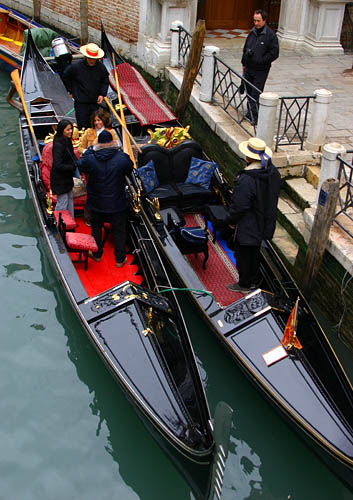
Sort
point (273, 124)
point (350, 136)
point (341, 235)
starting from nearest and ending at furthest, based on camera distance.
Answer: point (341, 235) < point (273, 124) < point (350, 136)

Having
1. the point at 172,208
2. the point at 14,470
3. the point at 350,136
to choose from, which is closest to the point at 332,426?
the point at 14,470

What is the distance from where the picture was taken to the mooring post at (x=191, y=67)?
6574 mm

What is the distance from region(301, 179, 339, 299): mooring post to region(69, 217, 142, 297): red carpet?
1274mm

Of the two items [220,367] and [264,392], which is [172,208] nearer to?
[220,367]

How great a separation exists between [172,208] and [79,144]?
1.08m

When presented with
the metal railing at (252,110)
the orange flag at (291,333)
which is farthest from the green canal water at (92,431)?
the metal railing at (252,110)

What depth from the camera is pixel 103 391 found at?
4.09 metres

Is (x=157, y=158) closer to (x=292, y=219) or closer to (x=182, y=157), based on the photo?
(x=182, y=157)

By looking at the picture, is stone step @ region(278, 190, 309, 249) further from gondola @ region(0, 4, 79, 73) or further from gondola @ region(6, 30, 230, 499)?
gondola @ region(0, 4, 79, 73)

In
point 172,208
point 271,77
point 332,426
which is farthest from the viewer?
point 271,77

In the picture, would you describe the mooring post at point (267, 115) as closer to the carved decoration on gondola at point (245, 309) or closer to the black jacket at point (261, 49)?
the black jacket at point (261, 49)

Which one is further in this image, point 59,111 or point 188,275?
point 59,111

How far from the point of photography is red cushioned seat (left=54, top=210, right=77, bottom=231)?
4648mm

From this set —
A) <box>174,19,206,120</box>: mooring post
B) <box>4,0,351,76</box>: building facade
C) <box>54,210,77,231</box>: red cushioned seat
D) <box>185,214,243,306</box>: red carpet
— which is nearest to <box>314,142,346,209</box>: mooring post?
<box>185,214,243,306</box>: red carpet
